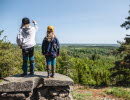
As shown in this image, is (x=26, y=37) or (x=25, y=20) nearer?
(x=25, y=20)

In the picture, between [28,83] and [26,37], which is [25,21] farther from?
[28,83]

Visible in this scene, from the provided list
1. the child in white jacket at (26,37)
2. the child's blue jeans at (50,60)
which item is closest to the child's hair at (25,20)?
→ the child in white jacket at (26,37)

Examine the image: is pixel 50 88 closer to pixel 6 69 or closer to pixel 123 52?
pixel 6 69

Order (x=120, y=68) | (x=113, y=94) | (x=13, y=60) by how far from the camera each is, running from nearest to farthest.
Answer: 1. (x=113, y=94)
2. (x=13, y=60)
3. (x=120, y=68)

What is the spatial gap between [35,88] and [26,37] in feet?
5.55

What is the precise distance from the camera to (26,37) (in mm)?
6785

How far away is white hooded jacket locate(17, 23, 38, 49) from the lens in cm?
669

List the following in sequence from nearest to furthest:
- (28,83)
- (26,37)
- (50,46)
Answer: (28,83), (50,46), (26,37)

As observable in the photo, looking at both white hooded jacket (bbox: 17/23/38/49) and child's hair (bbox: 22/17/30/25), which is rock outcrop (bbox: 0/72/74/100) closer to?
white hooded jacket (bbox: 17/23/38/49)

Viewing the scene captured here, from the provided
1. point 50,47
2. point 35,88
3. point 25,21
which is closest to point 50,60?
point 50,47

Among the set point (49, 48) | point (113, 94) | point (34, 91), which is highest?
point (49, 48)

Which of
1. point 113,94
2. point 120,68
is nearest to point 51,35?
point 113,94

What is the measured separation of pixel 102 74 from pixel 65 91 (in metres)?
36.5

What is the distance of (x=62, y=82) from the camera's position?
21.3 feet
